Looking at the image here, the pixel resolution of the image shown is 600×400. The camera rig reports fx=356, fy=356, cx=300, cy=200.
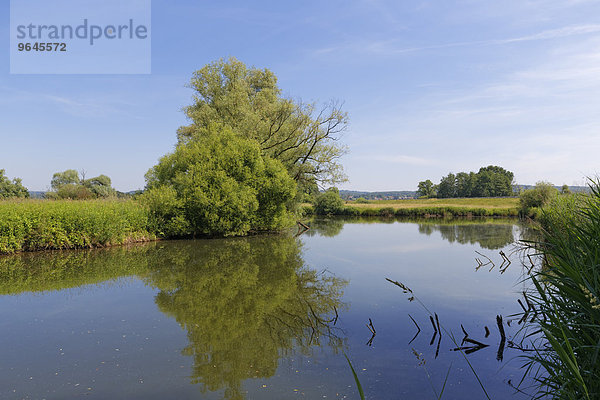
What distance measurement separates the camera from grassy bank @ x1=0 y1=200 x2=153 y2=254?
48.6 feet

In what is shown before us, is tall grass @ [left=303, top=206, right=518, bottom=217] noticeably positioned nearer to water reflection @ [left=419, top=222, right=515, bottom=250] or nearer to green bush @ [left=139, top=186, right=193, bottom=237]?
water reflection @ [left=419, top=222, right=515, bottom=250]

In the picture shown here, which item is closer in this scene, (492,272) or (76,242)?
(492,272)

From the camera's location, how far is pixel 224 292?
967cm

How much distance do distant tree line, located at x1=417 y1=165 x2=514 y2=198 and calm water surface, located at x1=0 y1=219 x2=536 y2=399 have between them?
341 ft

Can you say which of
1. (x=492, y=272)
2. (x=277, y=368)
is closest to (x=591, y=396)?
(x=277, y=368)

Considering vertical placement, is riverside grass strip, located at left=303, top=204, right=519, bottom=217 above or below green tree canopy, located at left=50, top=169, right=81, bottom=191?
below

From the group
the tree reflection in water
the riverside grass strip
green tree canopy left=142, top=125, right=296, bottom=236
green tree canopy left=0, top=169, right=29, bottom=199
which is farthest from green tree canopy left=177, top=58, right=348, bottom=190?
green tree canopy left=0, top=169, right=29, bottom=199

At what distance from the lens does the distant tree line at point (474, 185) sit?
104938 millimetres

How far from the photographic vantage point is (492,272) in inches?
498

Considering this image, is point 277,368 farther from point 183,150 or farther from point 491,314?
point 183,150

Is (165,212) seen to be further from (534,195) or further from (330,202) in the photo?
(330,202)

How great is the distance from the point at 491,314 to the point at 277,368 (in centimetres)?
528

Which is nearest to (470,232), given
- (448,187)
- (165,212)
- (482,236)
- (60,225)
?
(482,236)

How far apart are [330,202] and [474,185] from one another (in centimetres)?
6729
